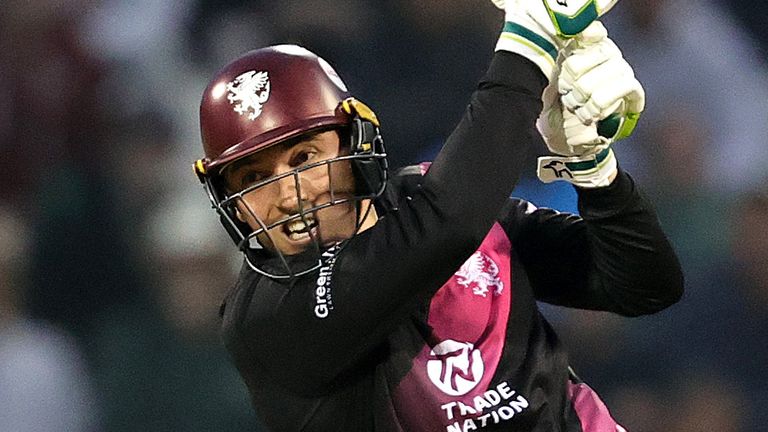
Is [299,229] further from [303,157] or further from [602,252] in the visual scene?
[602,252]

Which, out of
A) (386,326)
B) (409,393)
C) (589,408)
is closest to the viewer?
(386,326)

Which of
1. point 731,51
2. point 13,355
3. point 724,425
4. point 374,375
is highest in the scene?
point 374,375

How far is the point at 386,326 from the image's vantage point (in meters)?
1.73

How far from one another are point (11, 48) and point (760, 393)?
2250 mm

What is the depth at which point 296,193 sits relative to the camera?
1826 mm

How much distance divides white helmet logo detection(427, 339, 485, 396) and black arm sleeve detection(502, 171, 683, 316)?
281mm

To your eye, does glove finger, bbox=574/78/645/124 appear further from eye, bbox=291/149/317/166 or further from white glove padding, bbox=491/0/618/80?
eye, bbox=291/149/317/166

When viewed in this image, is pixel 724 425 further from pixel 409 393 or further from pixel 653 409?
pixel 409 393

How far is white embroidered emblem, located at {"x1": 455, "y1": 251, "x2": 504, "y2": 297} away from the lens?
1.96 metres

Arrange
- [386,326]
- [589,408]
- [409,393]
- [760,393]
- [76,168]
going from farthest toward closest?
[76,168] → [760,393] → [589,408] → [409,393] → [386,326]

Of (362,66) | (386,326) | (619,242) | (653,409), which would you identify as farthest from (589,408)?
(362,66)

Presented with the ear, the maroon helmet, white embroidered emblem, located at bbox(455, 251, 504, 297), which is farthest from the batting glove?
the ear

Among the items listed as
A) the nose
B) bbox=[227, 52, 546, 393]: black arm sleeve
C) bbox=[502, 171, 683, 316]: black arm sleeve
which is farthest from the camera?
bbox=[502, 171, 683, 316]: black arm sleeve

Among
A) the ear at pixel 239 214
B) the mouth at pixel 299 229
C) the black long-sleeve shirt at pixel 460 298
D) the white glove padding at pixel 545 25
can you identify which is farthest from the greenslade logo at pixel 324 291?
the white glove padding at pixel 545 25
